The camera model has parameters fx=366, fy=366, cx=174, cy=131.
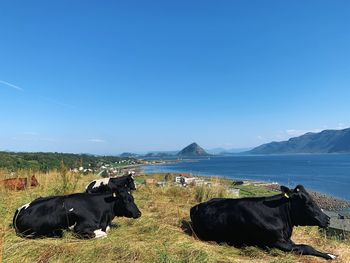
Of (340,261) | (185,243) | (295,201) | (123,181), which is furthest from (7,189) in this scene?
(340,261)

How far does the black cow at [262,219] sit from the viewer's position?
257 inches

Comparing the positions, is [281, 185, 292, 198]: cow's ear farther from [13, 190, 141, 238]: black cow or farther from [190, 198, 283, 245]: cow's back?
[13, 190, 141, 238]: black cow

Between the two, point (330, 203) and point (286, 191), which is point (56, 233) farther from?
point (330, 203)

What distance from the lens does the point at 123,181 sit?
11.4 metres

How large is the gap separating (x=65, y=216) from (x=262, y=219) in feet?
12.1

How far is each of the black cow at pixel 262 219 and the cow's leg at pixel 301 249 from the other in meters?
0.02

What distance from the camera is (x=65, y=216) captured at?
695 centimetres

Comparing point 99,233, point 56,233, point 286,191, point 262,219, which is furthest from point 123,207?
point 286,191

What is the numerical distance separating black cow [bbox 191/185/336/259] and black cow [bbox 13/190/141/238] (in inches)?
79.8

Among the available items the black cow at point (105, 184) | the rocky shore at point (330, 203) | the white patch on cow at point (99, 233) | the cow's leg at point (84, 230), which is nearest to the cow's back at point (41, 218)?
the cow's leg at point (84, 230)

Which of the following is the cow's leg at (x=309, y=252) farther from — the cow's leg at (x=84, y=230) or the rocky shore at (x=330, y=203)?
the rocky shore at (x=330, y=203)

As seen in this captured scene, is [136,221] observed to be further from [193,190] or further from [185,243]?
[193,190]

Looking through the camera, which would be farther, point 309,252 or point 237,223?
point 237,223

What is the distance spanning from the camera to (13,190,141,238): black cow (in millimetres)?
6742
